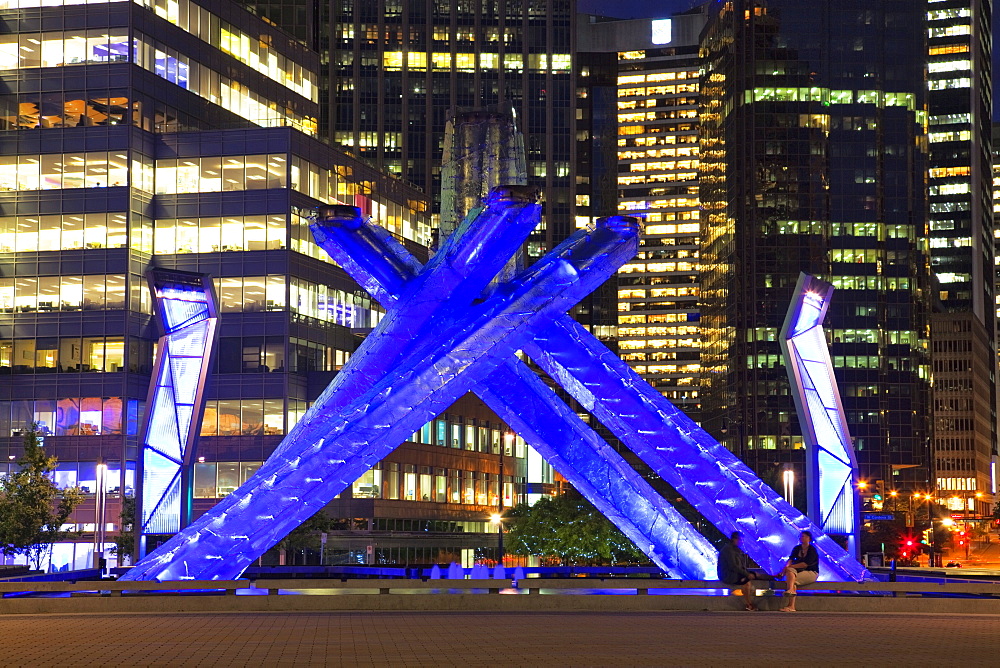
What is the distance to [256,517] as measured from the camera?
33.4 metres

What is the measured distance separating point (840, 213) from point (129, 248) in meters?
101

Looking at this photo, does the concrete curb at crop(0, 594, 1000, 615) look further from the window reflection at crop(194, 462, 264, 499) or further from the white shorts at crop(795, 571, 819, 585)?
the window reflection at crop(194, 462, 264, 499)

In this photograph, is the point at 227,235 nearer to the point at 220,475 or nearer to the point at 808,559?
the point at 220,475

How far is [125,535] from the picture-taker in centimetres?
7356

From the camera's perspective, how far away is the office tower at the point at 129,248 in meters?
81.1

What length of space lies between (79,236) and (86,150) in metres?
4.92

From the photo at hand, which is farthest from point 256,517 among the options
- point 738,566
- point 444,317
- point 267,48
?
point 267,48

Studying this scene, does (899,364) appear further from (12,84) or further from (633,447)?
(633,447)

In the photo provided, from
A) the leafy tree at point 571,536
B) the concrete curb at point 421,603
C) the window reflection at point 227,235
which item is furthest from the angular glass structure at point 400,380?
the window reflection at point 227,235

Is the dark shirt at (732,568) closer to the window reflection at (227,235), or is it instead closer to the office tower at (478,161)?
the office tower at (478,161)

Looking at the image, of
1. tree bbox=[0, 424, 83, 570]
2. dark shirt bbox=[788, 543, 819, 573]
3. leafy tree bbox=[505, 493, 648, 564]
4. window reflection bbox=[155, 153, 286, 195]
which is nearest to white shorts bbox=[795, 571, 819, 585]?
dark shirt bbox=[788, 543, 819, 573]

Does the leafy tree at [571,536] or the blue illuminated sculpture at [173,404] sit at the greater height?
the blue illuminated sculpture at [173,404]

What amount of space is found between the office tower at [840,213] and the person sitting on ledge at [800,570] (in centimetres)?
13504

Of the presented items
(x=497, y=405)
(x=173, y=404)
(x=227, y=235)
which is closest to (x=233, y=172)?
(x=227, y=235)
